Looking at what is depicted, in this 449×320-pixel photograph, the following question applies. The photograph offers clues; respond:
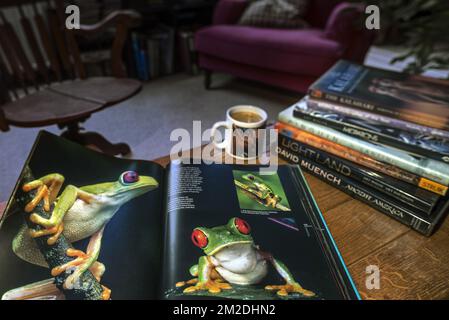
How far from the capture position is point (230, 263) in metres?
0.48

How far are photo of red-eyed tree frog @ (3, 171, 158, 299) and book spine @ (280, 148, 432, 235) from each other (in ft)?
1.12

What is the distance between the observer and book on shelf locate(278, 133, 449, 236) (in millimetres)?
562

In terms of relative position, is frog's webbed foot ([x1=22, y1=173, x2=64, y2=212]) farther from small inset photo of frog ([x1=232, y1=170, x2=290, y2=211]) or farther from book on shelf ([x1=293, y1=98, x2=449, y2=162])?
book on shelf ([x1=293, y1=98, x2=449, y2=162])

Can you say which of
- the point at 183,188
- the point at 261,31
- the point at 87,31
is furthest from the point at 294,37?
the point at 183,188

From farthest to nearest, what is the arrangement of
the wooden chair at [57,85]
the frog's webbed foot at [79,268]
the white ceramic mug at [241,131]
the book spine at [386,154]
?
the wooden chair at [57,85], the white ceramic mug at [241,131], the book spine at [386,154], the frog's webbed foot at [79,268]

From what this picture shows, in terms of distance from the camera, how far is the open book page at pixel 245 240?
0.45 meters

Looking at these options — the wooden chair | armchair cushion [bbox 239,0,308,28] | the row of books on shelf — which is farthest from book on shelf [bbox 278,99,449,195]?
the row of books on shelf

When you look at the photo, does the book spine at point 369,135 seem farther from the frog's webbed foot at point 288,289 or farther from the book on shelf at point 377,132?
the frog's webbed foot at point 288,289

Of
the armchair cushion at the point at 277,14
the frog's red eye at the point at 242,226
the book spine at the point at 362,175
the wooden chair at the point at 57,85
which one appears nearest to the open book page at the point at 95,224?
the frog's red eye at the point at 242,226

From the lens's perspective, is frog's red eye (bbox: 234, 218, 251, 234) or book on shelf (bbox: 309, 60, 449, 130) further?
book on shelf (bbox: 309, 60, 449, 130)

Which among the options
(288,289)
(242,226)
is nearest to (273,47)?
(242,226)

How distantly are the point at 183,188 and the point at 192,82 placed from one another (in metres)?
1.90

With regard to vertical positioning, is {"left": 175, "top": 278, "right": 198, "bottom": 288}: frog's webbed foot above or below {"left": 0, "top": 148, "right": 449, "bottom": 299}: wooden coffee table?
above

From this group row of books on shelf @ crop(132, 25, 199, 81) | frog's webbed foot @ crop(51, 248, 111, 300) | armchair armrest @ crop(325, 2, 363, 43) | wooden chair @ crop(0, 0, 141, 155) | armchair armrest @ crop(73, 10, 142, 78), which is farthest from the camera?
row of books on shelf @ crop(132, 25, 199, 81)
